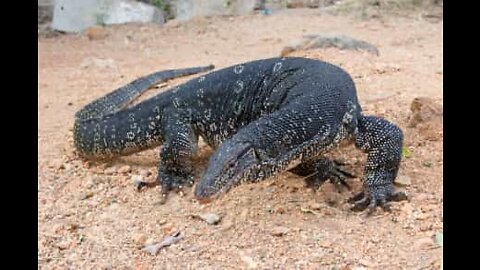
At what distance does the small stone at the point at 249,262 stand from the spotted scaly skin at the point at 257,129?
458 millimetres

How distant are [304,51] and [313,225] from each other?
4373 millimetres

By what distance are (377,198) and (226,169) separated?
131cm

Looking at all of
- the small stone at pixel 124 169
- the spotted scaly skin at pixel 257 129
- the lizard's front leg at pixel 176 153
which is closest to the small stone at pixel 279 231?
the spotted scaly skin at pixel 257 129

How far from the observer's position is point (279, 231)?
431 cm

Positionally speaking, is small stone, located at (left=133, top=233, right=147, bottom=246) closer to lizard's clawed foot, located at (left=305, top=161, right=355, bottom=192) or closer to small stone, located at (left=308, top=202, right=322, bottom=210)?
small stone, located at (left=308, top=202, right=322, bottom=210)

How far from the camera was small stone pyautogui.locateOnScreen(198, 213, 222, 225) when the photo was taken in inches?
178

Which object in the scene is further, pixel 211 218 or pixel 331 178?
pixel 331 178

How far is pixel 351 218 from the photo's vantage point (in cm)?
452

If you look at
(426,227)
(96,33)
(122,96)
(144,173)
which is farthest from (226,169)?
(96,33)

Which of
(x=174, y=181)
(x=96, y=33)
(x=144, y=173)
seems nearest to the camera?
(x=174, y=181)

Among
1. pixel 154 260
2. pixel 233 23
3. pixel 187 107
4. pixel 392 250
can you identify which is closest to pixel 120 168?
pixel 187 107

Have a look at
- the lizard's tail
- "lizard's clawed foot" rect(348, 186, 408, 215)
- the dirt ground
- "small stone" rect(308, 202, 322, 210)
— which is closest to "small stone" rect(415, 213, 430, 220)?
the dirt ground

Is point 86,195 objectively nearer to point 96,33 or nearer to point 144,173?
point 144,173

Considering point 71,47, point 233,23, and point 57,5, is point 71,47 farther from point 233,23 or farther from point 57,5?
point 233,23
